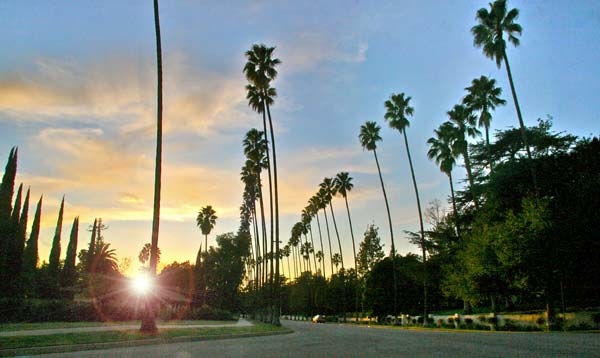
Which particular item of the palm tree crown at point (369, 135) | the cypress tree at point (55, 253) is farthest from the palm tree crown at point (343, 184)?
the cypress tree at point (55, 253)

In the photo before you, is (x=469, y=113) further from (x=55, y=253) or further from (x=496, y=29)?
(x=55, y=253)

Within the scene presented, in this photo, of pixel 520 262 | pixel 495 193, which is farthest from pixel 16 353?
pixel 495 193

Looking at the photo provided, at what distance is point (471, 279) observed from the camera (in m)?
35.8

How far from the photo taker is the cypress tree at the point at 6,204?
48.5 meters

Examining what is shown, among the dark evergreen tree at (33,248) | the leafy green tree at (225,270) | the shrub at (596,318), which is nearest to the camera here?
the shrub at (596,318)

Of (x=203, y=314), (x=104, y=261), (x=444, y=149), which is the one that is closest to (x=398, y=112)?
(x=444, y=149)

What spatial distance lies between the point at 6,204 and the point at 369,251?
56149mm

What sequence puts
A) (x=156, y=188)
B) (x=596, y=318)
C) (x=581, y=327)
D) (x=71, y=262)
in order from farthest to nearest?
(x=71, y=262)
(x=581, y=327)
(x=596, y=318)
(x=156, y=188)

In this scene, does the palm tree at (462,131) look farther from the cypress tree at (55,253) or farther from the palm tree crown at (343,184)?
the cypress tree at (55,253)

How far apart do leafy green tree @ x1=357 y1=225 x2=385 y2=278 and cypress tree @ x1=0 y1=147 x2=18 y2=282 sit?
178 feet

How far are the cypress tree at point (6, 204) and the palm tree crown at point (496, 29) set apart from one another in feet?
161

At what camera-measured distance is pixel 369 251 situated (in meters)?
83.0

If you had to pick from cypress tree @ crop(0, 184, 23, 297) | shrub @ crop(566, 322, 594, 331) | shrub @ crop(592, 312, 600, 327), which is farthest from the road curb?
cypress tree @ crop(0, 184, 23, 297)

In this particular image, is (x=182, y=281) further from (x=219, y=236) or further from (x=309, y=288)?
(x=309, y=288)
